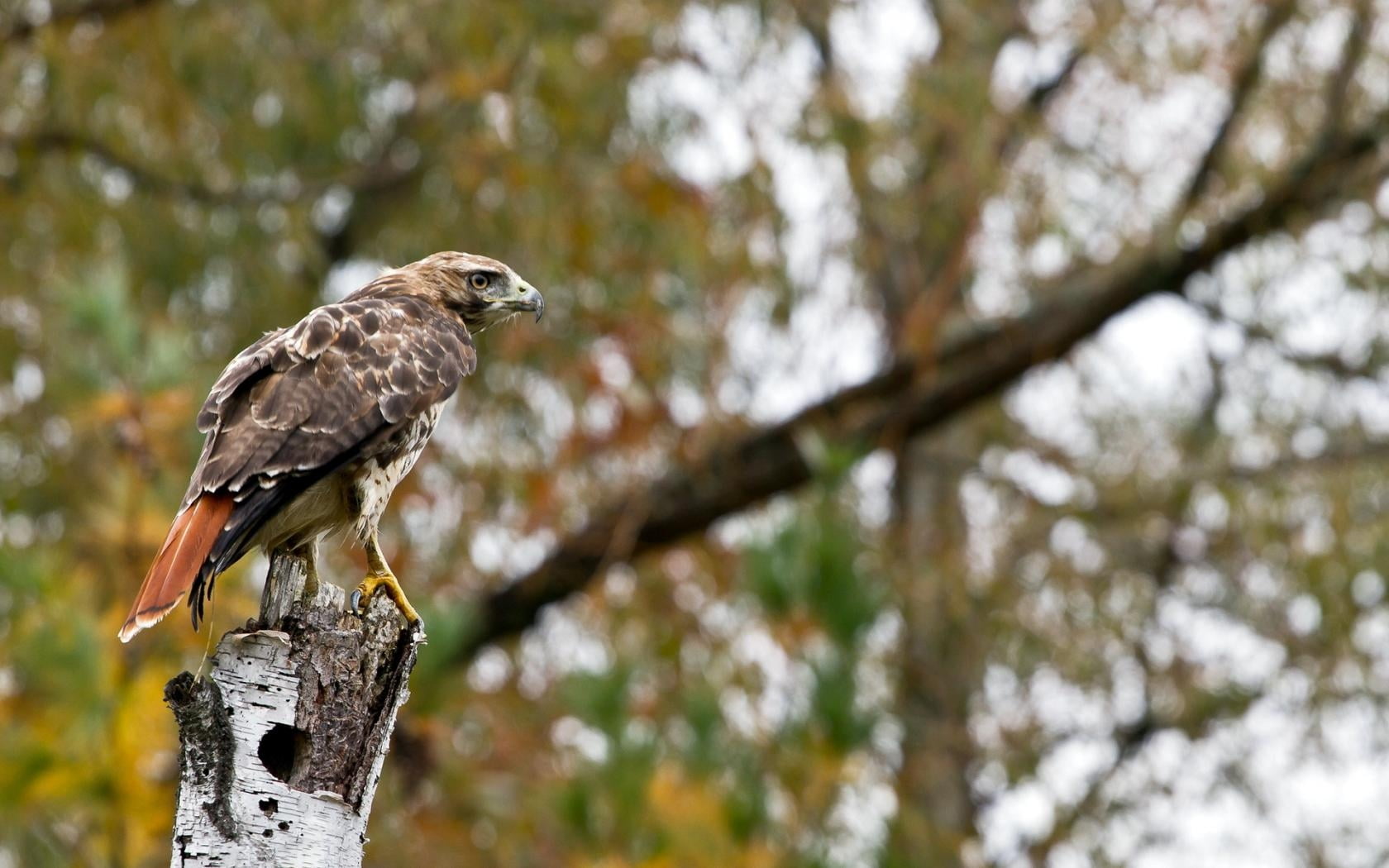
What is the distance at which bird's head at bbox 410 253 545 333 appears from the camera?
4.91 m

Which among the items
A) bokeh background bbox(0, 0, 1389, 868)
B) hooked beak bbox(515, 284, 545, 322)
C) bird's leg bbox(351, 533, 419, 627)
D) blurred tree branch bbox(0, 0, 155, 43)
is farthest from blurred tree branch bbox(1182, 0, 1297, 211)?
bird's leg bbox(351, 533, 419, 627)

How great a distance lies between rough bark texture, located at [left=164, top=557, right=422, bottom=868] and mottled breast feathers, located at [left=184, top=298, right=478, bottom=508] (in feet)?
2.43

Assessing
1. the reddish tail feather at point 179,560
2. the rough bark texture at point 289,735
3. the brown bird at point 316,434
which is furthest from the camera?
the brown bird at point 316,434

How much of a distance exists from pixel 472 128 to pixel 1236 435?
13.9 ft

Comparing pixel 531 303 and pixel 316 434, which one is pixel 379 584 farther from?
pixel 531 303

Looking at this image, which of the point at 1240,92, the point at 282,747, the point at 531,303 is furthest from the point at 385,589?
the point at 1240,92

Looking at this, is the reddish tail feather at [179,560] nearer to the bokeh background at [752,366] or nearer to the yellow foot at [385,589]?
the yellow foot at [385,589]

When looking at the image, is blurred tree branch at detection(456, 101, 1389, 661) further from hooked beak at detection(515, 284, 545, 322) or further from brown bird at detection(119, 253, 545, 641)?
brown bird at detection(119, 253, 545, 641)

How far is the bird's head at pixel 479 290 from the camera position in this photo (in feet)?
16.1

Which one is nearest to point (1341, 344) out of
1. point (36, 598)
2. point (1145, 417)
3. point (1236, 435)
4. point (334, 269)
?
point (1236, 435)

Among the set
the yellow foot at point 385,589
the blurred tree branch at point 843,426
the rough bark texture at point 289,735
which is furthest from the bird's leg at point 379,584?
the blurred tree branch at point 843,426

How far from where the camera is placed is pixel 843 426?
8555 millimetres

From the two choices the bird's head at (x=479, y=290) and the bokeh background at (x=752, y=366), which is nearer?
the bird's head at (x=479, y=290)

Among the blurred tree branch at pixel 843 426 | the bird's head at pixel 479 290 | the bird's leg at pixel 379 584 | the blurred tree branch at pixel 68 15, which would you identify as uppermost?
the blurred tree branch at pixel 68 15
